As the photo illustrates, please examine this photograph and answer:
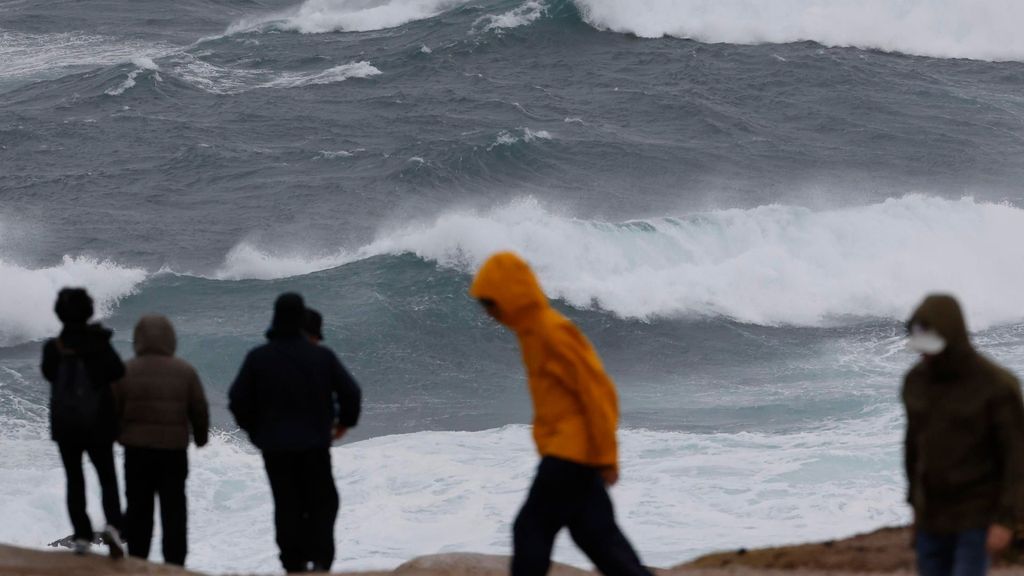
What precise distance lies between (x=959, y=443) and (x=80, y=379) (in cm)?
360

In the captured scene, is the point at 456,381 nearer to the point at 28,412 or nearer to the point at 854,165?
the point at 28,412

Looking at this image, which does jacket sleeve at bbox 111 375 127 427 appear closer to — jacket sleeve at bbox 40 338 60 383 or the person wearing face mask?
jacket sleeve at bbox 40 338 60 383

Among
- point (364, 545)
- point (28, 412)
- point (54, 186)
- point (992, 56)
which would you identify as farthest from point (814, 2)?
point (364, 545)

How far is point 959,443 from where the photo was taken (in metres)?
5.08

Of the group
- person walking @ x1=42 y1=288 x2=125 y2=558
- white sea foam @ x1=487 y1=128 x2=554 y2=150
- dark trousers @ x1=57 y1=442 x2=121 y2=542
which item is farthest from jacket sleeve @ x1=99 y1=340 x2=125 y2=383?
white sea foam @ x1=487 y1=128 x2=554 y2=150

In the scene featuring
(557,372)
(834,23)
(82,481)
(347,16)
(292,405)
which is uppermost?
(347,16)

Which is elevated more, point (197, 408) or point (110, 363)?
point (110, 363)

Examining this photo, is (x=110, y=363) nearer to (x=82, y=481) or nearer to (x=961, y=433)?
(x=82, y=481)

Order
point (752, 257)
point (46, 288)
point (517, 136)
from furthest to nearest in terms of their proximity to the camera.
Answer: point (517, 136)
point (752, 257)
point (46, 288)

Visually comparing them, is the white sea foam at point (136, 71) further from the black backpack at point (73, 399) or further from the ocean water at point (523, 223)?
the black backpack at point (73, 399)

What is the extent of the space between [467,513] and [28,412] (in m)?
5.89

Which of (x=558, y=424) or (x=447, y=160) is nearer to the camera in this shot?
(x=558, y=424)

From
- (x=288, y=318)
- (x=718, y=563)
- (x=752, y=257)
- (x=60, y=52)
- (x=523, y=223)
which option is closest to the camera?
(x=288, y=318)

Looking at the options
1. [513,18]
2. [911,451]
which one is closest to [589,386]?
[911,451]
